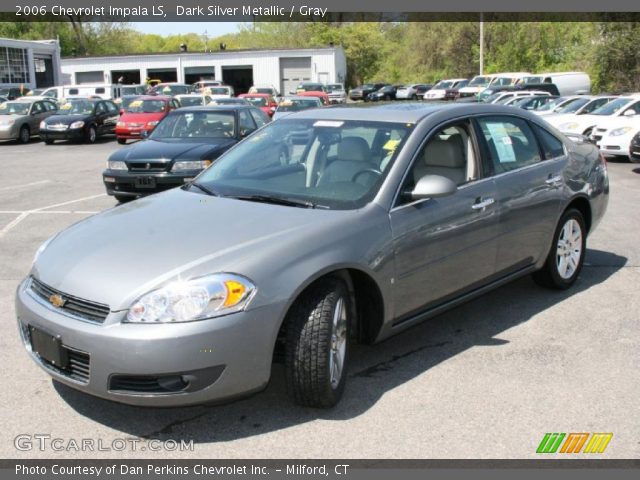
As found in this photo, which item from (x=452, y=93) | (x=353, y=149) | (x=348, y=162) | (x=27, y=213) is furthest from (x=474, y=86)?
(x=348, y=162)

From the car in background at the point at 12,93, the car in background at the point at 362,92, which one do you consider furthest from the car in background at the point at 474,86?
the car in background at the point at 12,93

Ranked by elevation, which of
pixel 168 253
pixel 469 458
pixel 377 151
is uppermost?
pixel 377 151

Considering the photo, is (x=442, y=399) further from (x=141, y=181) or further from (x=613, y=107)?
(x=613, y=107)

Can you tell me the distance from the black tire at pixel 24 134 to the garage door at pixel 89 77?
4162cm

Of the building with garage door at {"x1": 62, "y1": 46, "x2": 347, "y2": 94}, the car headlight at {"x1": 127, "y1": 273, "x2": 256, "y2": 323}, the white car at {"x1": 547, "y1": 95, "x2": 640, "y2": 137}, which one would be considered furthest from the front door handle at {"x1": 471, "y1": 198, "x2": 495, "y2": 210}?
the building with garage door at {"x1": 62, "y1": 46, "x2": 347, "y2": 94}

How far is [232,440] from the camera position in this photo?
12.1 feet

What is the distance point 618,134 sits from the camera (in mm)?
16609

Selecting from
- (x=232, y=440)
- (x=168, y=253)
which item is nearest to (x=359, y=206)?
(x=168, y=253)

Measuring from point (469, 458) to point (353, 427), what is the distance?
63 cm

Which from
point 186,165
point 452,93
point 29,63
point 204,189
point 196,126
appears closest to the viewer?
point 204,189

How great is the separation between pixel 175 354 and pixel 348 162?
6.12ft

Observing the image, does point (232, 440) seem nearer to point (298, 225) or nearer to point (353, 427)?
point (353, 427)

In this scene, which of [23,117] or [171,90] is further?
[171,90]

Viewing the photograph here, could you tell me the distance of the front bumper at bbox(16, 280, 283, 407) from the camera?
3.44 meters
